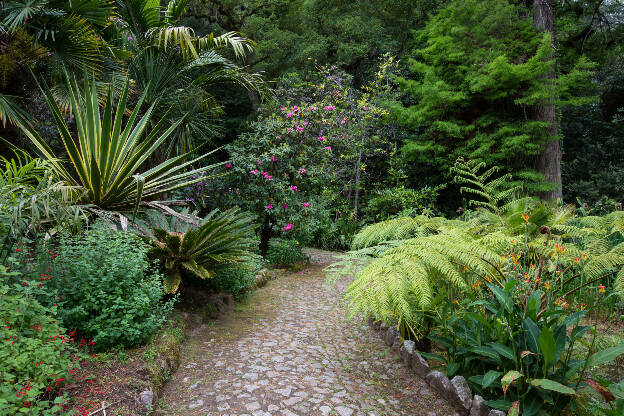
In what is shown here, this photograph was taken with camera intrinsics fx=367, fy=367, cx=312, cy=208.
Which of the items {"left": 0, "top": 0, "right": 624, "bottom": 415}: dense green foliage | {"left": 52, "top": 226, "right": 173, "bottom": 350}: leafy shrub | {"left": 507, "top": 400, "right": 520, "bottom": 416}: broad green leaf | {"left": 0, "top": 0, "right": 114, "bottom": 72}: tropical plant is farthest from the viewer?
{"left": 0, "top": 0, "right": 114, "bottom": 72}: tropical plant

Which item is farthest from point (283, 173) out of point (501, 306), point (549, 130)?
point (549, 130)

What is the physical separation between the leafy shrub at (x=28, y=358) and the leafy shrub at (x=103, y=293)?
282 millimetres

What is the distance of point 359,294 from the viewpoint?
2.18 m

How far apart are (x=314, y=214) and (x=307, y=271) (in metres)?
0.97

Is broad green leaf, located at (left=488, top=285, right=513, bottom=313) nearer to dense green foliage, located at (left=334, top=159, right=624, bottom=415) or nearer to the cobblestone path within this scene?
dense green foliage, located at (left=334, top=159, right=624, bottom=415)

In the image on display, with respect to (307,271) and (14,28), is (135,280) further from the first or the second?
(307,271)

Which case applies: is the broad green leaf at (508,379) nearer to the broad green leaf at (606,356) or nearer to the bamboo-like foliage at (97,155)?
the broad green leaf at (606,356)

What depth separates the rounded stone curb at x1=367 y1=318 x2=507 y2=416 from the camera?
→ 2066 mm

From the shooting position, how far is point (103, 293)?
235cm

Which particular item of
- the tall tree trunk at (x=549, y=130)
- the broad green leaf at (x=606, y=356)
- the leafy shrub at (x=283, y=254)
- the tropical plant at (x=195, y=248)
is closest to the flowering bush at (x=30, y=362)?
the tropical plant at (x=195, y=248)

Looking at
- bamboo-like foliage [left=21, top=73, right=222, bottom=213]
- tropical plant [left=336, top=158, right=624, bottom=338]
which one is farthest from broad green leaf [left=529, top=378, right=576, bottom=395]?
bamboo-like foliage [left=21, top=73, right=222, bottom=213]

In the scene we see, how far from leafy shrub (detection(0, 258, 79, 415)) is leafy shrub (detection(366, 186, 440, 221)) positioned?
6.88m

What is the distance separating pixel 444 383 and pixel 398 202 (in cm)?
630

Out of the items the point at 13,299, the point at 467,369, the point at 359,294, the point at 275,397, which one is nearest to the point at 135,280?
the point at 13,299
